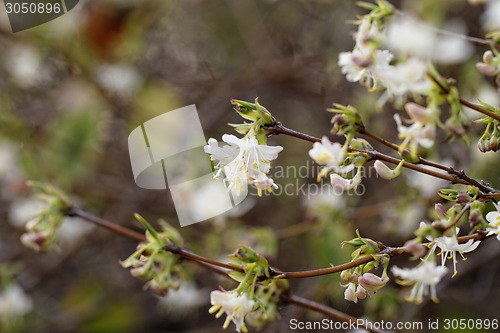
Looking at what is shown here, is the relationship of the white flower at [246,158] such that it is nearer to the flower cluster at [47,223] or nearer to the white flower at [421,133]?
the white flower at [421,133]

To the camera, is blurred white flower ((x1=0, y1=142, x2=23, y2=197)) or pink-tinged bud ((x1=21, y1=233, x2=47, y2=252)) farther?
blurred white flower ((x1=0, y1=142, x2=23, y2=197))

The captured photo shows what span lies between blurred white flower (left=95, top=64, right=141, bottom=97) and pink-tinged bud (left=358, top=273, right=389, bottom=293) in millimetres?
1639

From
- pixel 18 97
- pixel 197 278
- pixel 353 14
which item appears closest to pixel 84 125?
pixel 18 97

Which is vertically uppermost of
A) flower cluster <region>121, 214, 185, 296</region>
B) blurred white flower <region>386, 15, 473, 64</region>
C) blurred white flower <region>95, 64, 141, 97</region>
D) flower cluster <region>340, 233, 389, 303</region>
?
flower cluster <region>340, 233, 389, 303</region>

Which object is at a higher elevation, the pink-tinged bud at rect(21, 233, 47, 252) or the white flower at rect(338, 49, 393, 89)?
the white flower at rect(338, 49, 393, 89)

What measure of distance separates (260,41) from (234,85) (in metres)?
0.27

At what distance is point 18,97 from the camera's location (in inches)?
87.2

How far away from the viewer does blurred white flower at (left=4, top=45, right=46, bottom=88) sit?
2066mm

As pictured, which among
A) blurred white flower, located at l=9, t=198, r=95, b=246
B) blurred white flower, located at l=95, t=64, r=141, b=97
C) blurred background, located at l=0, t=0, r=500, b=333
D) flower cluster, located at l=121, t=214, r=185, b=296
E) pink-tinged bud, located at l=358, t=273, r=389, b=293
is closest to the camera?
pink-tinged bud, located at l=358, t=273, r=389, b=293

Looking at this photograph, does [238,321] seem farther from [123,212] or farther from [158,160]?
[123,212]

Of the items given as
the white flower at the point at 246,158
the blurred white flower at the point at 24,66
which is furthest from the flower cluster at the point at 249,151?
the blurred white flower at the point at 24,66

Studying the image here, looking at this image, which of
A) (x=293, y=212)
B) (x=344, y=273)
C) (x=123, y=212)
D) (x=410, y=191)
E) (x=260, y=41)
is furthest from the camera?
(x=260, y=41)

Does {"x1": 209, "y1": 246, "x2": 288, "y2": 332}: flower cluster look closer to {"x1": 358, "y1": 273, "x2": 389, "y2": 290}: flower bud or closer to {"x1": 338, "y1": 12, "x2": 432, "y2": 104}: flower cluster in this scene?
{"x1": 358, "y1": 273, "x2": 389, "y2": 290}: flower bud

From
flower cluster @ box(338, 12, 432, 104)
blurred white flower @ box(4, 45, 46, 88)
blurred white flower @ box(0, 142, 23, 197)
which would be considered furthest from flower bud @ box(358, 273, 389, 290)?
blurred white flower @ box(4, 45, 46, 88)
